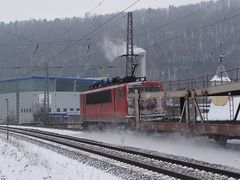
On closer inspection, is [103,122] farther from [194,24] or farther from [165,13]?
[165,13]

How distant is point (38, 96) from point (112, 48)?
4179 centimetres

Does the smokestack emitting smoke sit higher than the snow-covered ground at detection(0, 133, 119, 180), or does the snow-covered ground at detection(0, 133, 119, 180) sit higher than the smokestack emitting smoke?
the smokestack emitting smoke

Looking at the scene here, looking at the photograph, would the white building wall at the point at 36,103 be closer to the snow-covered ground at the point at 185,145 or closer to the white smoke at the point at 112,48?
the white smoke at the point at 112,48

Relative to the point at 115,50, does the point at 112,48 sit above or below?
above

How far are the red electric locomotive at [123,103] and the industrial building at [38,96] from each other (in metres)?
60.3

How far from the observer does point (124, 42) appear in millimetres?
61906

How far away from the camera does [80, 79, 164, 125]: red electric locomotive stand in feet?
102

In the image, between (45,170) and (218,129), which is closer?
(45,170)

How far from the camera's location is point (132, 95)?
31.0m

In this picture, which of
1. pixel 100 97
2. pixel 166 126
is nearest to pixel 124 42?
pixel 100 97

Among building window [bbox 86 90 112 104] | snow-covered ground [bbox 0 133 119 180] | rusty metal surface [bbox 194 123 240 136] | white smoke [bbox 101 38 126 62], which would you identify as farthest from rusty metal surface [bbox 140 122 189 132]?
white smoke [bbox 101 38 126 62]

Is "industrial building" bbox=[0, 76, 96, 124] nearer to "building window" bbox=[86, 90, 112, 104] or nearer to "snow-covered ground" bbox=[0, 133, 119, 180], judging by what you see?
"building window" bbox=[86, 90, 112, 104]

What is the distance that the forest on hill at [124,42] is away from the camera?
177 feet

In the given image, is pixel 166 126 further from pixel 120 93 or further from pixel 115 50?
pixel 115 50
